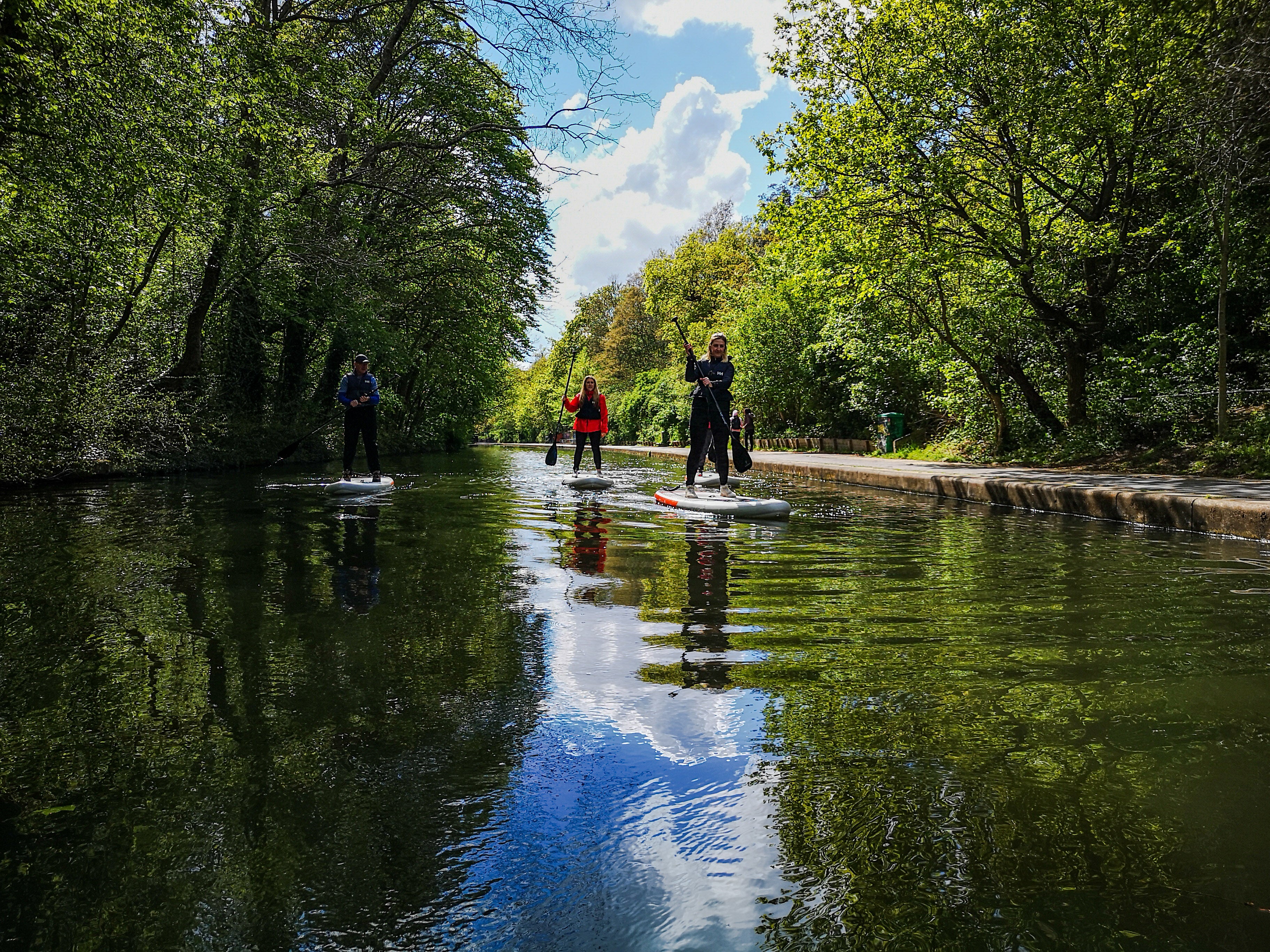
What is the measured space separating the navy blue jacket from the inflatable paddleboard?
535cm

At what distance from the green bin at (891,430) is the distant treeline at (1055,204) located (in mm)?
4698

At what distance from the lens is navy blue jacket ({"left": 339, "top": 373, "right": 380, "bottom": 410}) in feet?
42.8

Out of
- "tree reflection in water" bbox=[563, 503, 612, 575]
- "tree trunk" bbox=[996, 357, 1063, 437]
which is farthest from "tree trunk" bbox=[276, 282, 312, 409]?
"tree trunk" bbox=[996, 357, 1063, 437]

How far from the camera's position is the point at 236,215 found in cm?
1585

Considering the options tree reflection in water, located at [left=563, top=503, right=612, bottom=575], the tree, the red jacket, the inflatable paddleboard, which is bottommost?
tree reflection in water, located at [left=563, top=503, right=612, bottom=575]

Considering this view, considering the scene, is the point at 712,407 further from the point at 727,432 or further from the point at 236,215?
the point at 236,215

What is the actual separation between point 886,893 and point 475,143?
2268 cm

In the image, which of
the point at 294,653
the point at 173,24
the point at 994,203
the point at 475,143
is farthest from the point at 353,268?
the point at 294,653

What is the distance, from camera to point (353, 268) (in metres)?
18.9

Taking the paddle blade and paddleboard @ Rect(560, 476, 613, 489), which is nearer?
paddleboard @ Rect(560, 476, 613, 489)

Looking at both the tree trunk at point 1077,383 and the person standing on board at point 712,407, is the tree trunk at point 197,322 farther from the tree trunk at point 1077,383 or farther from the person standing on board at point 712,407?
the tree trunk at point 1077,383

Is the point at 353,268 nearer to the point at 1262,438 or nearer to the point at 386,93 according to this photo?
the point at 386,93

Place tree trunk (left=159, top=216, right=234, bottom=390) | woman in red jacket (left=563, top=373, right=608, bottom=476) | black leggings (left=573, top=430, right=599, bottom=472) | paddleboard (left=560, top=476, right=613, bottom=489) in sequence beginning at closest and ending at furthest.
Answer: paddleboard (left=560, top=476, right=613, bottom=489), woman in red jacket (left=563, top=373, right=608, bottom=476), black leggings (left=573, top=430, right=599, bottom=472), tree trunk (left=159, top=216, right=234, bottom=390)

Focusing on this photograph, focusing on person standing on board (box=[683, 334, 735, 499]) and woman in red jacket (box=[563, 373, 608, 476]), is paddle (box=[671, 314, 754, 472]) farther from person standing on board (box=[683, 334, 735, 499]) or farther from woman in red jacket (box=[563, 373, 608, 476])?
woman in red jacket (box=[563, 373, 608, 476])
